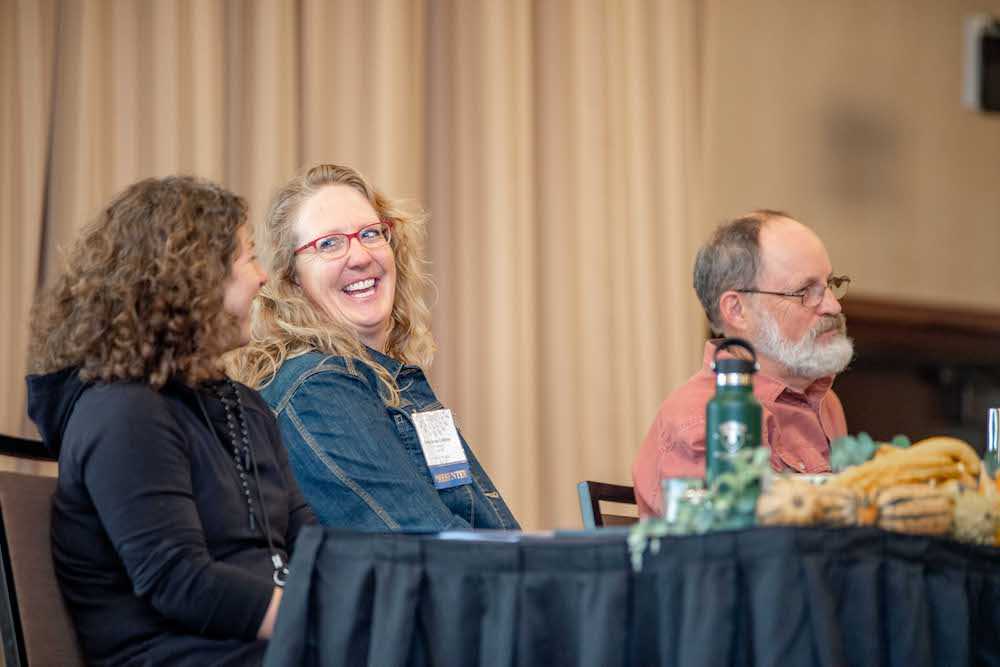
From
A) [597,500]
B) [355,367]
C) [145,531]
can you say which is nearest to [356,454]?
[355,367]

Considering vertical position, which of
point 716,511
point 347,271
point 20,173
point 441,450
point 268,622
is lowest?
point 268,622

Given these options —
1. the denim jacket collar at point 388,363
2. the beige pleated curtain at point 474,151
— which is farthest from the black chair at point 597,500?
the beige pleated curtain at point 474,151

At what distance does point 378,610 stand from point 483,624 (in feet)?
0.42

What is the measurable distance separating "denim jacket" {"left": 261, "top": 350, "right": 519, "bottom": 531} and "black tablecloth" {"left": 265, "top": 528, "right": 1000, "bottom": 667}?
0.72 m

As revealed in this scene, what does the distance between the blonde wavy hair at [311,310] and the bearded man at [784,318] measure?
0.63m

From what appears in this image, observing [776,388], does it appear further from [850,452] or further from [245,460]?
[245,460]

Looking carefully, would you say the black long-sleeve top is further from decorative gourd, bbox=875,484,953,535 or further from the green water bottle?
decorative gourd, bbox=875,484,953,535

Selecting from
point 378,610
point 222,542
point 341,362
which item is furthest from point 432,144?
point 378,610

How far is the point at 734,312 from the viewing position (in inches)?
117

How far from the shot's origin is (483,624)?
1553 millimetres

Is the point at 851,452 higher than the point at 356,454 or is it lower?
higher

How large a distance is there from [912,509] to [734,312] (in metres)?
1.38

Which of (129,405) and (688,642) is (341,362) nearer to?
(129,405)

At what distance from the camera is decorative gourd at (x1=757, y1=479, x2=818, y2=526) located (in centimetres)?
153
